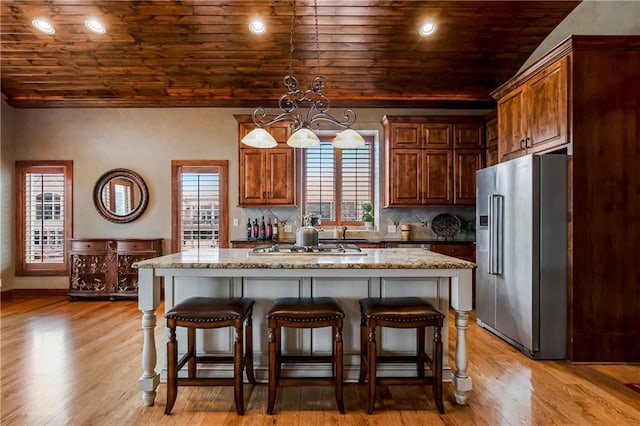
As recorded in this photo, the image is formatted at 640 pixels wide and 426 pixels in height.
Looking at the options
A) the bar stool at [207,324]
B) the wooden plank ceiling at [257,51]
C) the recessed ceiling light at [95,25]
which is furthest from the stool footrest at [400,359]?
the recessed ceiling light at [95,25]

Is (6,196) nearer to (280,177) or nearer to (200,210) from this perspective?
(200,210)

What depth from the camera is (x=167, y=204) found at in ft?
17.9

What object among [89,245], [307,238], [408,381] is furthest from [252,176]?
[408,381]

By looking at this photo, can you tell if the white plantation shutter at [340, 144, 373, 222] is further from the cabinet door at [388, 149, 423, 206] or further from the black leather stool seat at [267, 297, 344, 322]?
the black leather stool seat at [267, 297, 344, 322]

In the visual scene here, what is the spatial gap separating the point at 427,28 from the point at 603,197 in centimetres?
257

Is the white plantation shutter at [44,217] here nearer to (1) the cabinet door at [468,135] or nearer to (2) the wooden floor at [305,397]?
(2) the wooden floor at [305,397]

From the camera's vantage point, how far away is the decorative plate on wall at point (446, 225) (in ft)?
17.5

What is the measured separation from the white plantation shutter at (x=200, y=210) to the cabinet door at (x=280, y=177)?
3.07 ft

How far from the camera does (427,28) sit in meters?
4.12

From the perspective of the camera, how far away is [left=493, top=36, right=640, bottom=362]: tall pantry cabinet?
9.52ft

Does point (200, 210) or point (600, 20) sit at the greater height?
point (600, 20)

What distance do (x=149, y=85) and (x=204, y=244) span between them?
2.42 metres

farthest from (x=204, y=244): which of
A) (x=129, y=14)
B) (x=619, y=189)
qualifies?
(x=619, y=189)

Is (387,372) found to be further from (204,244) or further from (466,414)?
(204,244)
